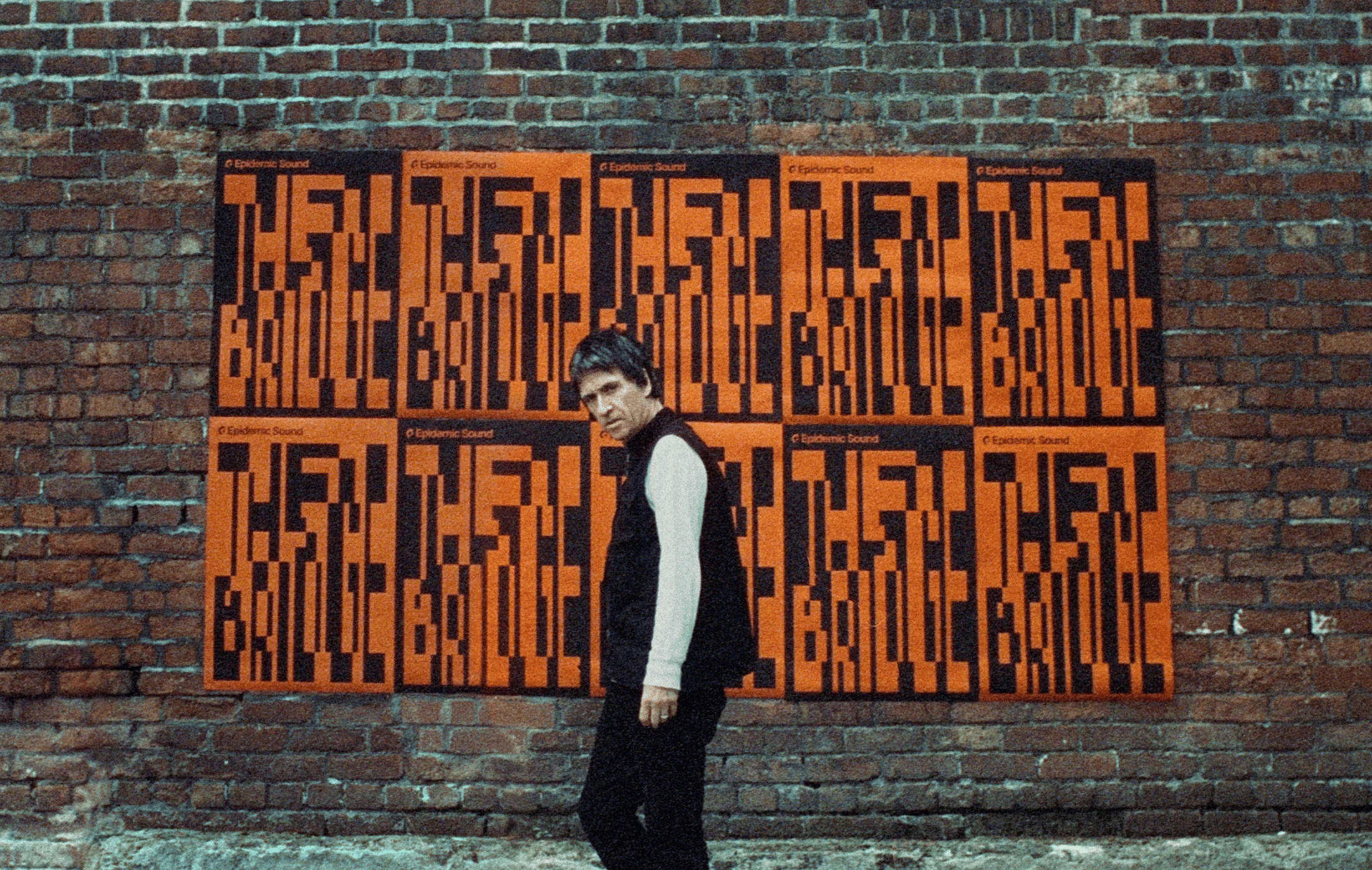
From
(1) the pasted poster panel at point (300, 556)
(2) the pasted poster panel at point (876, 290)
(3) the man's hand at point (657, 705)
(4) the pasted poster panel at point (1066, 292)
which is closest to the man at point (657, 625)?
(3) the man's hand at point (657, 705)

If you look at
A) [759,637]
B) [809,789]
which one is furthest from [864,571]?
[809,789]

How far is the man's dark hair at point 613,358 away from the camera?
8.60 ft

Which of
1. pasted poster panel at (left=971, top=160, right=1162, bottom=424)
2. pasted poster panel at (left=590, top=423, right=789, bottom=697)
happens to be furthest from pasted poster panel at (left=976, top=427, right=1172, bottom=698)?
pasted poster panel at (left=590, top=423, right=789, bottom=697)

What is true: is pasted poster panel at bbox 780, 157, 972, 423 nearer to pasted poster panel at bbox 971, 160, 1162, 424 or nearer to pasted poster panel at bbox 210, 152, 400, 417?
pasted poster panel at bbox 971, 160, 1162, 424

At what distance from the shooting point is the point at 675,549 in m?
2.46

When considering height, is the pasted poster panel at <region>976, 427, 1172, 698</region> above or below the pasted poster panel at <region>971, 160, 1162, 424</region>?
below

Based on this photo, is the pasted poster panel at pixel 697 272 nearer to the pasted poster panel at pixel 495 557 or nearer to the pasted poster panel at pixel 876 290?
the pasted poster panel at pixel 876 290

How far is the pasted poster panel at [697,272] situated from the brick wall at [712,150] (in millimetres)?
138

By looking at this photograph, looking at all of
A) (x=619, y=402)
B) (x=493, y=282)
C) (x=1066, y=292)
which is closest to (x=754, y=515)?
(x=619, y=402)

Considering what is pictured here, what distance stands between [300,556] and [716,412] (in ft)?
5.08

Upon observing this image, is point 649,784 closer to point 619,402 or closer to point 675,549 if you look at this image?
point 675,549

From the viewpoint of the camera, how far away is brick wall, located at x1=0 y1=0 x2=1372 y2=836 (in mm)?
3551

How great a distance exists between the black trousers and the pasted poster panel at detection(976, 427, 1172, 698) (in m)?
1.46

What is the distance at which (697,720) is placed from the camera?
2.51 meters
